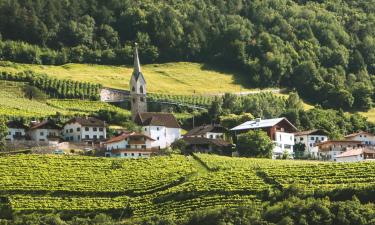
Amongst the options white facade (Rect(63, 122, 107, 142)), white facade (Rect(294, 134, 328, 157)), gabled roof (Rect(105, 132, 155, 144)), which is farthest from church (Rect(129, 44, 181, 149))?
white facade (Rect(294, 134, 328, 157))

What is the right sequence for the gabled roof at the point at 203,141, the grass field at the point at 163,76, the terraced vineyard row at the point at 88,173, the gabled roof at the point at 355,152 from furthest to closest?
the grass field at the point at 163,76
the gabled roof at the point at 203,141
the gabled roof at the point at 355,152
the terraced vineyard row at the point at 88,173

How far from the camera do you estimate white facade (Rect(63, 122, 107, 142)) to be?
117375 millimetres

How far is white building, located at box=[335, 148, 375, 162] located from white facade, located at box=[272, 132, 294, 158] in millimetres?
6254

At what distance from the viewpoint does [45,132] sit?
116 metres

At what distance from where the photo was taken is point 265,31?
19062cm

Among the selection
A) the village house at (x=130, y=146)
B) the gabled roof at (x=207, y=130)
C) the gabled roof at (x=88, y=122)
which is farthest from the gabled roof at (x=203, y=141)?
the gabled roof at (x=88, y=122)

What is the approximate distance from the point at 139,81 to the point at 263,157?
33.8 meters

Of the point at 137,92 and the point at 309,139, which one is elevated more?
the point at 137,92

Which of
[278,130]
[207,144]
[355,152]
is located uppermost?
[278,130]

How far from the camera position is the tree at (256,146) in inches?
4375

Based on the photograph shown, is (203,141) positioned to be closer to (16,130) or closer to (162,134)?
(162,134)

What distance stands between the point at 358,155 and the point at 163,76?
201ft

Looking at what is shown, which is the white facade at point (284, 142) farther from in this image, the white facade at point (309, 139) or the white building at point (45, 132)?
the white building at point (45, 132)

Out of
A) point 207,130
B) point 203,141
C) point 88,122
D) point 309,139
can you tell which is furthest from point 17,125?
point 309,139
